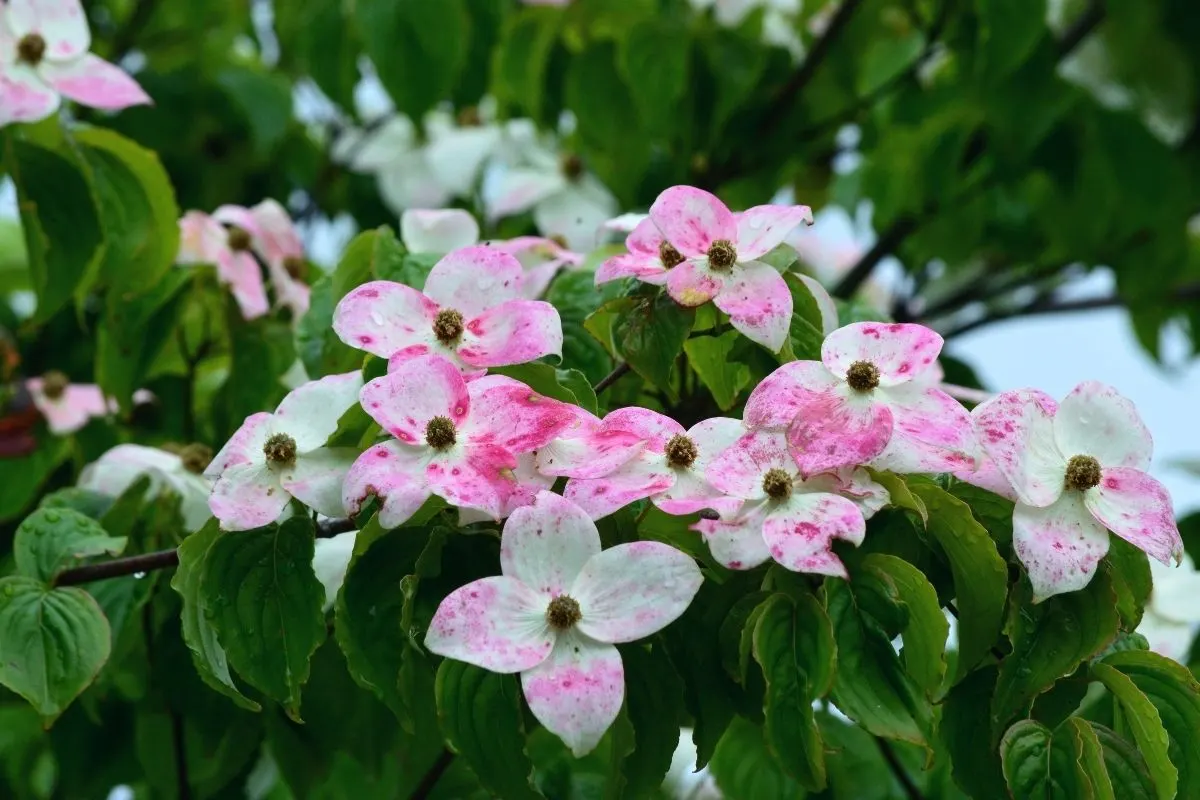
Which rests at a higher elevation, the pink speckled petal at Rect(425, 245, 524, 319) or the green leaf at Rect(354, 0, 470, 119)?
the pink speckled petal at Rect(425, 245, 524, 319)

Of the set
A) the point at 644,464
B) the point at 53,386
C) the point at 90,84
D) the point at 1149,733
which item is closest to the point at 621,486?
the point at 644,464

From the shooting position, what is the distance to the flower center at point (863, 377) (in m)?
0.66

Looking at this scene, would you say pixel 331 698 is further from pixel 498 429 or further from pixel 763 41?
pixel 763 41

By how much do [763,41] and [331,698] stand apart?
962mm

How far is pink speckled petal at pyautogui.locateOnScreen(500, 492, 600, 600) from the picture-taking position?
2.02 ft

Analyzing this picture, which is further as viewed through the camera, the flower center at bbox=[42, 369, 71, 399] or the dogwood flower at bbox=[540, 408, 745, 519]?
the flower center at bbox=[42, 369, 71, 399]

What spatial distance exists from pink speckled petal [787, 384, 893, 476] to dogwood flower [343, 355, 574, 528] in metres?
0.10

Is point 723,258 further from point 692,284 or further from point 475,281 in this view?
point 475,281

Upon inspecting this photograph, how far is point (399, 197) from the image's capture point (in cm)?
171

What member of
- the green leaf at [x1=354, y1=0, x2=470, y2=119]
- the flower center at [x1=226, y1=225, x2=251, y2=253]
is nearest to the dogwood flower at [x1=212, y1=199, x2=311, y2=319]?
the flower center at [x1=226, y1=225, x2=251, y2=253]

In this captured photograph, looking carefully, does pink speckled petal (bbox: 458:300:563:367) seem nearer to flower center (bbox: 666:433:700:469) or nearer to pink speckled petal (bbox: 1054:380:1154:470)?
flower center (bbox: 666:433:700:469)

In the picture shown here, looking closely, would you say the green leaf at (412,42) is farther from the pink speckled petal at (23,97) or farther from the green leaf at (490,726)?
the green leaf at (490,726)

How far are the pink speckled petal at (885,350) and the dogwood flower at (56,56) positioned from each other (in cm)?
48

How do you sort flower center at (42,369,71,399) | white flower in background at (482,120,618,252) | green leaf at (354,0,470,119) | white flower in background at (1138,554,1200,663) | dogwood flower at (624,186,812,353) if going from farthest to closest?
white flower in background at (482,120,618,252) < green leaf at (354,0,470,119) < flower center at (42,369,71,399) < white flower in background at (1138,554,1200,663) < dogwood flower at (624,186,812,353)
